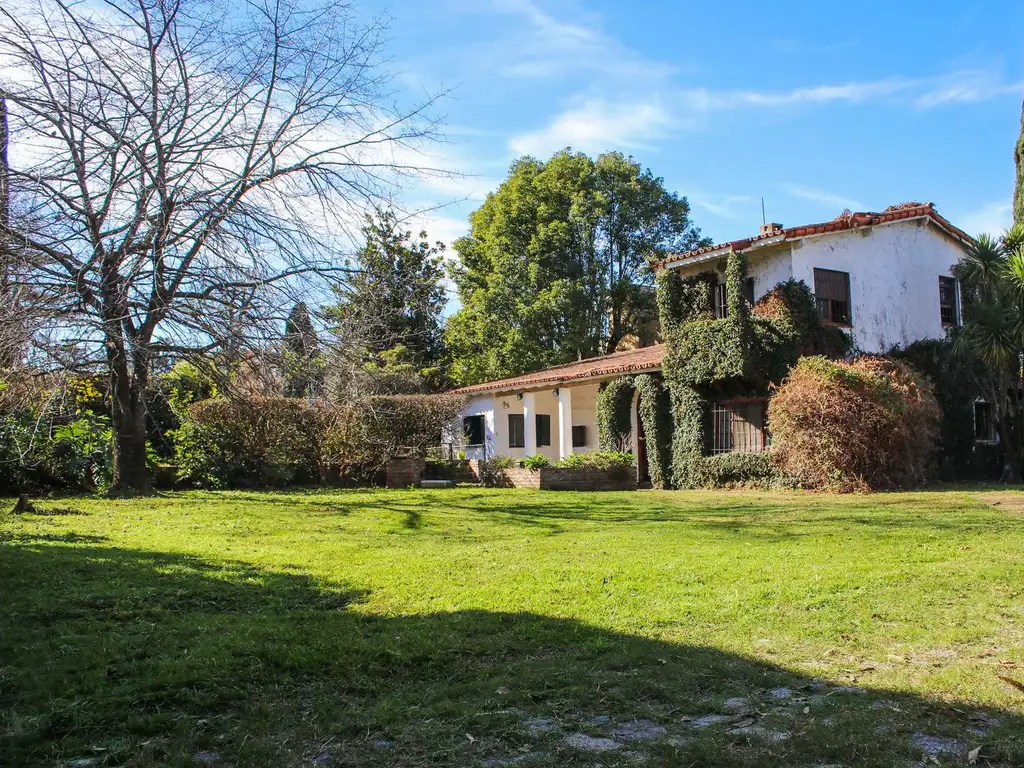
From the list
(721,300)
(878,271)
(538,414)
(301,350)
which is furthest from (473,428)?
(301,350)

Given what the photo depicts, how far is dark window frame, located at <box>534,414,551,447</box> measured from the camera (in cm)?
2883

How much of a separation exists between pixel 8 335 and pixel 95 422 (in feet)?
31.6

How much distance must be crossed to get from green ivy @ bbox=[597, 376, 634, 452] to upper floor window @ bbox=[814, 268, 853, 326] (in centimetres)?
557

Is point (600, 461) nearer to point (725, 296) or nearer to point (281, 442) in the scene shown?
point (725, 296)

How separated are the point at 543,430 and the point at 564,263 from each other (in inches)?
390

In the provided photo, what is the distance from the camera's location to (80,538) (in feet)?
32.3

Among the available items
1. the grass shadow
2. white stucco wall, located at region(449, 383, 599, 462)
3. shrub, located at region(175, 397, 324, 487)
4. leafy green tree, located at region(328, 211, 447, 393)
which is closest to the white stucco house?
white stucco wall, located at region(449, 383, 599, 462)

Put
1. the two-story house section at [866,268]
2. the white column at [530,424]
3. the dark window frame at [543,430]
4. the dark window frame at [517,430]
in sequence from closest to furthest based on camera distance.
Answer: the two-story house section at [866,268]
the white column at [530,424]
the dark window frame at [543,430]
the dark window frame at [517,430]

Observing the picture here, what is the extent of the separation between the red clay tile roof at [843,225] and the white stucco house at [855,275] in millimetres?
26

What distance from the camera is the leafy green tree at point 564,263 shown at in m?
35.5

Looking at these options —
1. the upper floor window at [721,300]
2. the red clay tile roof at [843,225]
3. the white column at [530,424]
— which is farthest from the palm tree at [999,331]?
the white column at [530,424]

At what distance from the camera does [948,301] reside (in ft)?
79.5

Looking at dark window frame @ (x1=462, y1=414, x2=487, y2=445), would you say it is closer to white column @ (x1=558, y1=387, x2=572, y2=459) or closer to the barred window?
white column @ (x1=558, y1=387, x2=572, y2=459)

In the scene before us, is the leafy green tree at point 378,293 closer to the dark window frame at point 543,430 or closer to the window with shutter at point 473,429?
the dark window frame at point 543,430
